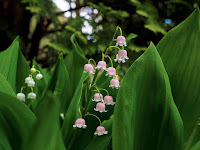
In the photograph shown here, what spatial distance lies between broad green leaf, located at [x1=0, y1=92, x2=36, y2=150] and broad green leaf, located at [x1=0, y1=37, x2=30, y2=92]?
0.24 m

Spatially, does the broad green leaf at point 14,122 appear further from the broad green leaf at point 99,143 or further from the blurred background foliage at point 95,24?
the blurred background foliage at point 95,24

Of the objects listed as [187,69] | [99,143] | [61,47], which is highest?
[187,69]

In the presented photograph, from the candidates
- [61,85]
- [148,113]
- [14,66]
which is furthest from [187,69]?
[14,66]

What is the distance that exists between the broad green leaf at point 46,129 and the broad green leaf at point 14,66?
0.34m

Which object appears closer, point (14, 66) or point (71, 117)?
point (71, 117)

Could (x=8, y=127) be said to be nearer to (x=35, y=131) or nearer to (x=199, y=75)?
(x=35, y=131)

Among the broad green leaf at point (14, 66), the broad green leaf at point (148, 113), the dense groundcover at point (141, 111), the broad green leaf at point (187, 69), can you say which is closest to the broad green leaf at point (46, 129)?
the dense groundcover at point (141, 111)

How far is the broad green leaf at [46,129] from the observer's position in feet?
0.62

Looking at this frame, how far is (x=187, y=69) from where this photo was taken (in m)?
0.37

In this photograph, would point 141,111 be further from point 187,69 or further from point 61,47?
point 61,47

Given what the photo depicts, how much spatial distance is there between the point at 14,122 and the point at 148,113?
17 cm

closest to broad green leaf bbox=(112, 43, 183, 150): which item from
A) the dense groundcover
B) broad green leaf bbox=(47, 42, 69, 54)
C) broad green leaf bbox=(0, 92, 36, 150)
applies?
the dense groundcover

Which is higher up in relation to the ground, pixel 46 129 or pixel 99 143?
pixel 46 129

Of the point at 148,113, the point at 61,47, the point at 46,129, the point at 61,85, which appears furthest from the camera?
the point at 61,47
